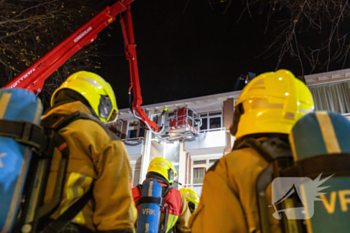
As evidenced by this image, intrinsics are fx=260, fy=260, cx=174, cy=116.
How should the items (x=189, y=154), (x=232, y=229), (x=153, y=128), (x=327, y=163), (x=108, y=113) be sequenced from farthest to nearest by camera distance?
(x=189, y=154) → (x=153, y=128) → (x=108, y=113) → (x=232, y=229) → (x=327, y=163)

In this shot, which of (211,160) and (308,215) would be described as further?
(211,160)

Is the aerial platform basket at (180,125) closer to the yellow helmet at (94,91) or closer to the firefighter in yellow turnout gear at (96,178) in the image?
the yellow helmet at (94,91)

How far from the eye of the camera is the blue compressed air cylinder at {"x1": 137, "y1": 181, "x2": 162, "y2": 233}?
361cm

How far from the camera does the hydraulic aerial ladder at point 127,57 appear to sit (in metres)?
6.66

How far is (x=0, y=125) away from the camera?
1.55 meters

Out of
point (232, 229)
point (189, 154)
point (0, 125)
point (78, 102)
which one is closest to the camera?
point (232, 229)

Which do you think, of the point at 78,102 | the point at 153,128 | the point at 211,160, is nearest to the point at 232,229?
the point at 78,102

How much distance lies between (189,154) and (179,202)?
12196mm

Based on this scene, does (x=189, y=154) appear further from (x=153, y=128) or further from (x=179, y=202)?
(x=179, y=202)

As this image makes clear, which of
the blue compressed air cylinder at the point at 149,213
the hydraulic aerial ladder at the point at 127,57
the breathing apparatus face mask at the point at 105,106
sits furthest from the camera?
the hydraulic aerial ladder at the point at 127,57

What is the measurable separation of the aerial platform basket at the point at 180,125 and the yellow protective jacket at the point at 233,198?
45.2ft

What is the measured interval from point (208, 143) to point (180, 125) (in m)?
2.18

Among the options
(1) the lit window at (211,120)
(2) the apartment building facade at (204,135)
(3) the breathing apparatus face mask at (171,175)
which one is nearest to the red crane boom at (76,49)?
(3) the breathing apparatus face mask at (171,175)

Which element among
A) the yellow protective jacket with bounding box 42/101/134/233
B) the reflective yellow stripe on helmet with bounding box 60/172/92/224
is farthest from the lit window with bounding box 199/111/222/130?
the reflective yellow stripe on helmet with bounding box 60/172/92/224
